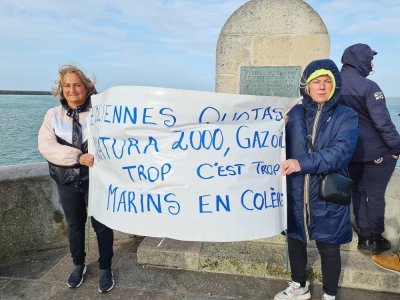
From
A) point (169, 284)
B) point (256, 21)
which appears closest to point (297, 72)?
point (256, 21)

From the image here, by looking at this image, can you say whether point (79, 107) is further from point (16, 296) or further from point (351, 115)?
point (351, 115)

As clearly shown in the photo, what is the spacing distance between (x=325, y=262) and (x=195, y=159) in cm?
123

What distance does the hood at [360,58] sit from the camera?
2.85 metres

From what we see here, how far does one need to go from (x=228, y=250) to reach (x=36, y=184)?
2116 mm

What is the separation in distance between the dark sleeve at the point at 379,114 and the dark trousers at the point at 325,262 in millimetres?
1199

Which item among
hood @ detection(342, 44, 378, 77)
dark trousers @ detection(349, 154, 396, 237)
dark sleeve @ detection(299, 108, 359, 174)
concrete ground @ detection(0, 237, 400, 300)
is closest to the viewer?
dark sleeve @ detection(299, 108, 359, 174)

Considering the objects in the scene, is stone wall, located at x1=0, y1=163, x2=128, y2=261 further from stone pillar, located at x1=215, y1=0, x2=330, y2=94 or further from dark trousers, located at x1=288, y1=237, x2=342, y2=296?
stone pillar, located at x1=215, y1=0, x2=330, y2=94

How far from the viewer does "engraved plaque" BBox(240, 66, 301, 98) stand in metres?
3.56

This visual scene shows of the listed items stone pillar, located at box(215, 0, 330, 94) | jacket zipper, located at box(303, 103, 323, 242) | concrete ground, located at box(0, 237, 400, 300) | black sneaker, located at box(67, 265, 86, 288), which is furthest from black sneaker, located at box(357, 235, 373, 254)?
black sneaker, located at box(67, 265, 86, 288)

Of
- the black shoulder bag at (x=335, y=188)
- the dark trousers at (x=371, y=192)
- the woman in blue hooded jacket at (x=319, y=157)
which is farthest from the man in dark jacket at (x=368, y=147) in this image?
the black shoulder bag at (x=335, y=188)

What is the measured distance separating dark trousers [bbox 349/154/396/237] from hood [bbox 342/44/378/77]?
0.83 meters

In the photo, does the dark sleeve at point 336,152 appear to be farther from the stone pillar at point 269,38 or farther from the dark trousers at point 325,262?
the stone pillar at point 269,38

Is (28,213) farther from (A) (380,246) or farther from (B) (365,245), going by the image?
(A) (380,246)

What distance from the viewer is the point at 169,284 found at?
2840 mm
